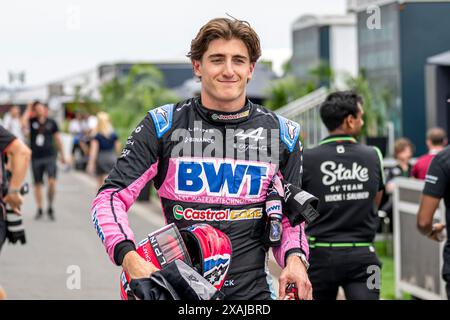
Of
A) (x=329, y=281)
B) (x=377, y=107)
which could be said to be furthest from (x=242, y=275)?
(x=377, y=107)

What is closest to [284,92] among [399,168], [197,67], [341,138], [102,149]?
[102,149]

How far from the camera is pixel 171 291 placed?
3605mm

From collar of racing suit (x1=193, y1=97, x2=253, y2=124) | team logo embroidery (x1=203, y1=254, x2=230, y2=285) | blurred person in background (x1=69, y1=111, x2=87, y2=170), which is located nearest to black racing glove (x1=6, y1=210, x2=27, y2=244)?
collar of racing suit (x1=193, y1=97, x2=253, y2=124)

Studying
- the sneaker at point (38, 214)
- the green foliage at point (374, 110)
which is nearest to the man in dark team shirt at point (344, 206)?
the green foliage at point (374, 110)

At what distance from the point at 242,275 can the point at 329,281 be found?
2699 mm

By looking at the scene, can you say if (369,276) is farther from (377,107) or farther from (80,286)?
(377,107)

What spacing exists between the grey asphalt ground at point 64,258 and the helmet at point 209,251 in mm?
6017

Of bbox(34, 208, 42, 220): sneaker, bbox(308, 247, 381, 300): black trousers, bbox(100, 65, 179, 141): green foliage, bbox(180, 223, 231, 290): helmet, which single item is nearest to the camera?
bbox(180, 223, 231, 290): helmet

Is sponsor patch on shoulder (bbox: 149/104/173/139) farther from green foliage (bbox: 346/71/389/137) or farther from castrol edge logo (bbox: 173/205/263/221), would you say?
green foliage (bbox: 346/71/389/137)

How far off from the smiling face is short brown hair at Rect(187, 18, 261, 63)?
16 millimetres

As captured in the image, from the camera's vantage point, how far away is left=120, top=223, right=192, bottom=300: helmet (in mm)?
3832

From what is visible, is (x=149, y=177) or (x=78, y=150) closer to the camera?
(x=149, y=177)

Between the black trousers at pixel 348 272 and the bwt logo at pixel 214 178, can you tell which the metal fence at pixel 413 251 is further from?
the bwt logo at pixel 214 178

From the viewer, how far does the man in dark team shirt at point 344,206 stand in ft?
22.4
